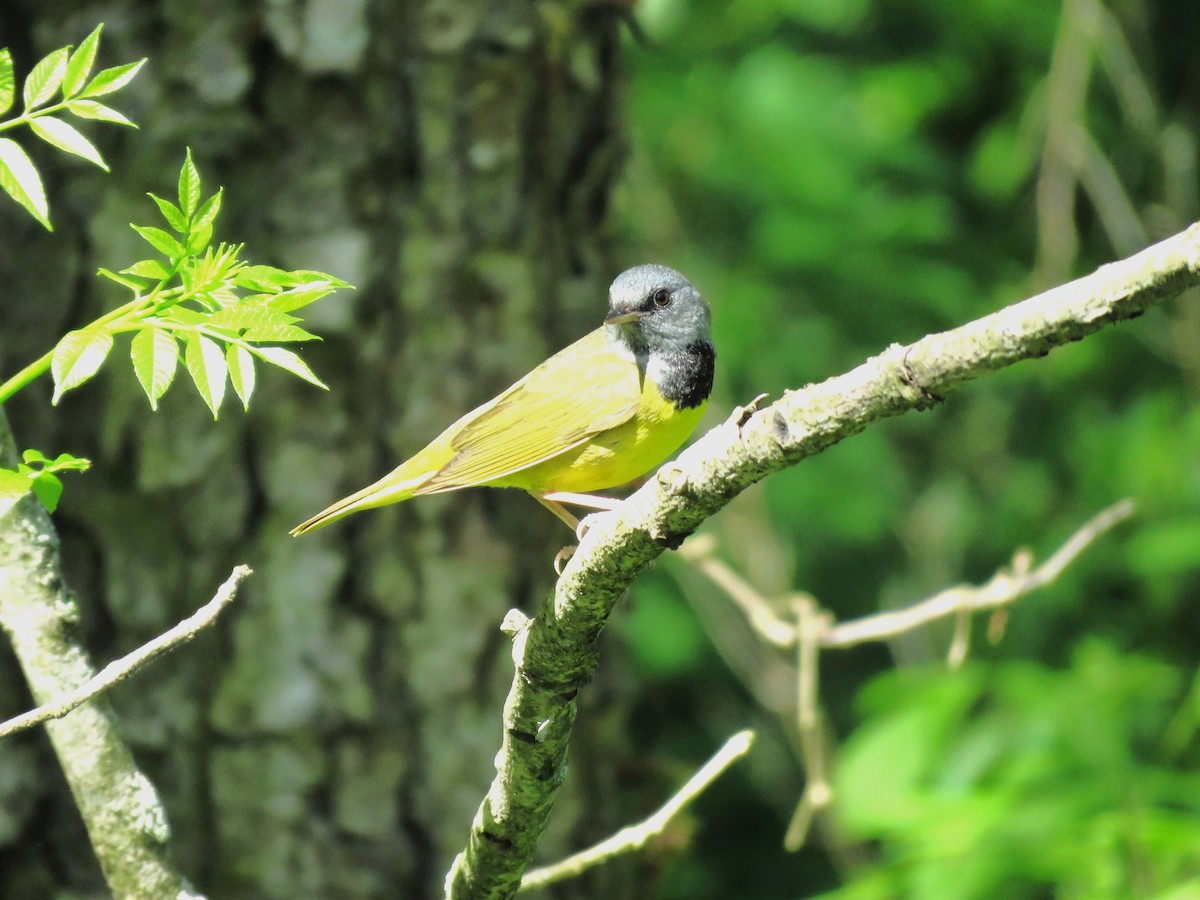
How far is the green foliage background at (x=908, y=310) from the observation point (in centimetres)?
746

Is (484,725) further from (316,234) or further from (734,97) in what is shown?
(734,97)

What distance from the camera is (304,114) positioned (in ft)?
13.6

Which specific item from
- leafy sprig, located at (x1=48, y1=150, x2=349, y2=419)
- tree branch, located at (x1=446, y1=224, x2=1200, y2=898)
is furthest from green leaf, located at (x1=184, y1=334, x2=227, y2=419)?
tree branch, located at (x1=446, y1=224, x2=1200, y2=898)

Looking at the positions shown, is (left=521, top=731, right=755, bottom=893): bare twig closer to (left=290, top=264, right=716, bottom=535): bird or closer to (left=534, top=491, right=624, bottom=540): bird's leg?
(left=534, top=491, right=624, bottom=540): bird's leg

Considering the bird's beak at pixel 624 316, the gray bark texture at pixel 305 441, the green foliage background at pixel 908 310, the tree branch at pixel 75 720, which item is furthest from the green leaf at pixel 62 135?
the green foliage background at pixel 908 310

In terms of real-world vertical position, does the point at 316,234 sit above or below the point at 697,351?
above

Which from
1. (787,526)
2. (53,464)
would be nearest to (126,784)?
(53,464)

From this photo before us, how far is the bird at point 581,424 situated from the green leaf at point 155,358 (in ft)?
5.70

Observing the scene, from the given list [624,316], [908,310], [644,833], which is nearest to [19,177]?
[644,833]

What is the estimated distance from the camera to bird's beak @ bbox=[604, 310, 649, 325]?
160 inches

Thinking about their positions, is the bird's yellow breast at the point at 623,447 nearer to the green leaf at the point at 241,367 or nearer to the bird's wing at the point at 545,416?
the bird's wing at the point at 545,416

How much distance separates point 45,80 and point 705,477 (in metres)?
1.16


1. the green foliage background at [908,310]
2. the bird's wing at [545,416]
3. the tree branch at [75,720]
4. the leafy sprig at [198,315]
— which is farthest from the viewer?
the green foliage background at [908,310]

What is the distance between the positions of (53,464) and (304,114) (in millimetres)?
2509
